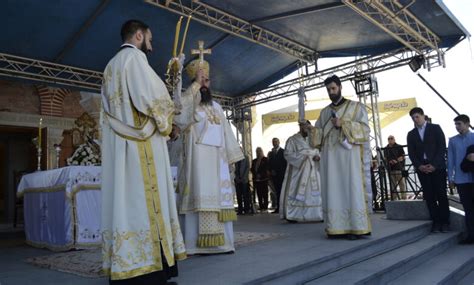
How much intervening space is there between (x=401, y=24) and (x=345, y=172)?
16.5 ft

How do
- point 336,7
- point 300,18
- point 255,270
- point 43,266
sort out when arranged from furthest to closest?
point 300,18, point 336,7, point 43,266, point 255,270

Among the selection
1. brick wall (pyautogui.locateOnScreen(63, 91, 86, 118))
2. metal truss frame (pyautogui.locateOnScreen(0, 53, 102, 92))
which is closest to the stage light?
metal truss frame (pyautogui.locateOnScreen(0, 53, 102, 92))

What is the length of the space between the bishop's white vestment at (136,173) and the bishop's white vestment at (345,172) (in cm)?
245

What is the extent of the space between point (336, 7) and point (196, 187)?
6124 mm

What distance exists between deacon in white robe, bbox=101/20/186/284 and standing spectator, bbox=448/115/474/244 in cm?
428

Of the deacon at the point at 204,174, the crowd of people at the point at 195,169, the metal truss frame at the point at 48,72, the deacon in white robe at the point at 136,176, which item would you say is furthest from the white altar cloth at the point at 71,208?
the metal truss frame at the point at 48,72

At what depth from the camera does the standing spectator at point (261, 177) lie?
1112 cm

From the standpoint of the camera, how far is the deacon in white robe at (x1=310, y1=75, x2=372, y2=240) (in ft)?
15.4

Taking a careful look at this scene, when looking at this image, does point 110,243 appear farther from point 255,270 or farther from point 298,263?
point 298,263

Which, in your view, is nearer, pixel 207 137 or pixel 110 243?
pixel 110 243

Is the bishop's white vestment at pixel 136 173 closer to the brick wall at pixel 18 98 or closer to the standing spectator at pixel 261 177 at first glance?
the standing spectator at pixel 261 177

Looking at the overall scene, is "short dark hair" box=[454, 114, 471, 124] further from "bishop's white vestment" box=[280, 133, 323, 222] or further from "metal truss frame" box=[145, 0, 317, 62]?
"metal truss frame" box=[145, 0, 317, 62]

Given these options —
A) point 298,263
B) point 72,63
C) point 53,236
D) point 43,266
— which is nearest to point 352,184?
point 298,263

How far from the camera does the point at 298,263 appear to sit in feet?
10.9
